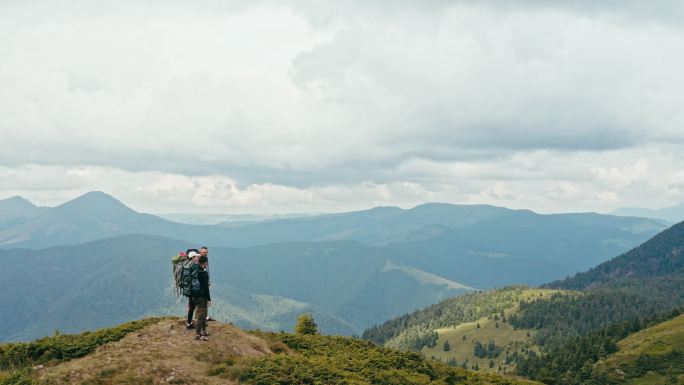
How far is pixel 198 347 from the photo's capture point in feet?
105

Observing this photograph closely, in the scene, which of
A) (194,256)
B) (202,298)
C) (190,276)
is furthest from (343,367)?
(194,256)

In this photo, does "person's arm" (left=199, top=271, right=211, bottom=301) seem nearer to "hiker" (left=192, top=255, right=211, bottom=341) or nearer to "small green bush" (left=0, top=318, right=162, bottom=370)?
"hiker" (left=192, top=255, right=211, bottom=341)

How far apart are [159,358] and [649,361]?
15618cm

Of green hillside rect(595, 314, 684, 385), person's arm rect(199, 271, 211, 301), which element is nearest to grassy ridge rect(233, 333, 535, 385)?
person's arm rect(199, 271, 211, 301)

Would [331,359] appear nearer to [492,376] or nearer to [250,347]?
[250,347]

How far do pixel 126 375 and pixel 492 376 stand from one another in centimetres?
3346

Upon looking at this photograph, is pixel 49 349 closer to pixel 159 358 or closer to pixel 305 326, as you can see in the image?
pixel 159 358

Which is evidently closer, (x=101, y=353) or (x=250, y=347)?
(x=101, y=353)

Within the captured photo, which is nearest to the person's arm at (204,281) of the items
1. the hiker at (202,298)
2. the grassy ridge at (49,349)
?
the hiker at (202,298)

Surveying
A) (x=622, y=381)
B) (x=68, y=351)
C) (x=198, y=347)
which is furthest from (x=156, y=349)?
(x=622, y=381)

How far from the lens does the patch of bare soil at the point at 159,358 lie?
2664cm

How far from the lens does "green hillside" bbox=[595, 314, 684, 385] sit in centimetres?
13550

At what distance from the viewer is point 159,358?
29.4m

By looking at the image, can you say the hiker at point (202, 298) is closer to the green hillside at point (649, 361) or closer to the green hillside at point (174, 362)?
the green hillside at point (174, 362)
